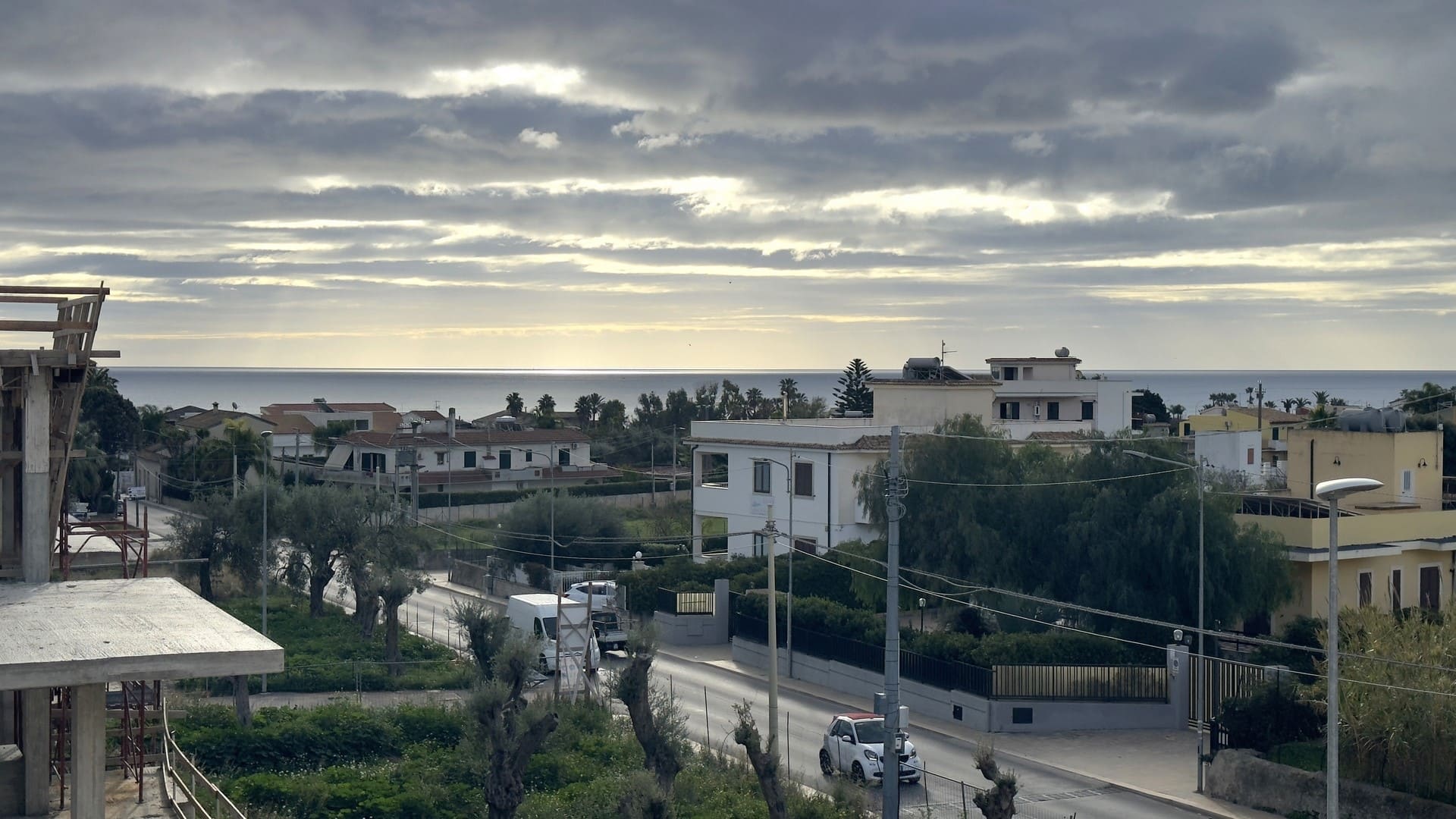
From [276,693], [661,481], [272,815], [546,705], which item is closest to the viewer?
[272,815]

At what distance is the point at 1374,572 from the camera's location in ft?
143

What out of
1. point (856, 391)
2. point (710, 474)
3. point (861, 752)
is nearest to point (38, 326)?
point (861, 752)

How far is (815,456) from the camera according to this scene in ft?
185

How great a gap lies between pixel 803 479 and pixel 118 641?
4268 centimetres

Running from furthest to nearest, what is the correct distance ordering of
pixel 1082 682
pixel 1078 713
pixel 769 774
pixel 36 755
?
1. pixel 1082 682
2. pixel 1078 713
3. pixel 769 774
4. pixel 36 755

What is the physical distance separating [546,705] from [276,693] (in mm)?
13198

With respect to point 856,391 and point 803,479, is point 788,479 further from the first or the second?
point 856,391

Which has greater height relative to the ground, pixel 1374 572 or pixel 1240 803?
pixel 1374 572

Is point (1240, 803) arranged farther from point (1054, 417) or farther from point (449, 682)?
point (1054, 417)

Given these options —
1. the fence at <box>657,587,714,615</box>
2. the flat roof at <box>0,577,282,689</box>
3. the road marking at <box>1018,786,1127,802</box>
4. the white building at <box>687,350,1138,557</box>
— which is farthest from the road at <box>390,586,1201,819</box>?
the flat roof at <box>0,577,282,689</box>

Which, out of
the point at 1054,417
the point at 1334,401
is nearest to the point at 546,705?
the point at 1054,417

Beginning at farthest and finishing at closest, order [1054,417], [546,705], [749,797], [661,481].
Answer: [661,481], [1054,417], [546,705], [749,797]

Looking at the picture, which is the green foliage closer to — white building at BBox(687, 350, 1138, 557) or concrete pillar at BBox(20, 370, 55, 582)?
white building at BBox(687, 350, 1138, 557)

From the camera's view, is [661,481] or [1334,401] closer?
[661,481]
